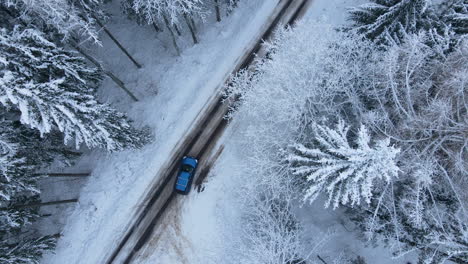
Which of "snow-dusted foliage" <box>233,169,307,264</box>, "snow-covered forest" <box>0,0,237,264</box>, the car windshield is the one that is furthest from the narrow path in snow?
"snow-dusted foliage" <box>233,169,307,264</box>

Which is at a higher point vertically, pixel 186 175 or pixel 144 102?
pixel 144 102

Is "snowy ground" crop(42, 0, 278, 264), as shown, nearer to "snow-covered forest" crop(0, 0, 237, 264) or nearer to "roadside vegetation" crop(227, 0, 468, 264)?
"snow-covered forest" crop(0, 0, 237, 264)

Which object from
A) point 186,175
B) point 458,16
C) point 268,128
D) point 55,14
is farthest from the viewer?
point 186,175

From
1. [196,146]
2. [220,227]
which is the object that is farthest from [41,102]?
[220,227]

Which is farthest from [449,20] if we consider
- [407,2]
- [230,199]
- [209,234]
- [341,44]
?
[209,234]

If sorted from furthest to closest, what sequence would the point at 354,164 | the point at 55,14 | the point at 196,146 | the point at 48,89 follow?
1. the point at 196,146
2. the point at 55,14
3. the point at 48,89
4. the point at 354,164

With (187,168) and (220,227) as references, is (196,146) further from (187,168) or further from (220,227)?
(220,227)

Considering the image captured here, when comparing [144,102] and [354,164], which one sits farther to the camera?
[144,102]

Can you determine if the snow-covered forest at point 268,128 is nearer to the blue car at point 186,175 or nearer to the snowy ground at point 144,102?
the snowy ground at point 144,102

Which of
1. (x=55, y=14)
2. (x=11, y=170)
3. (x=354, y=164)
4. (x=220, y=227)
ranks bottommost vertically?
(x=11, y=170)
